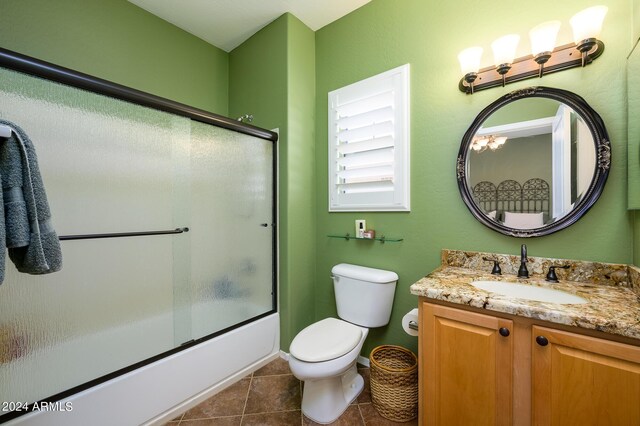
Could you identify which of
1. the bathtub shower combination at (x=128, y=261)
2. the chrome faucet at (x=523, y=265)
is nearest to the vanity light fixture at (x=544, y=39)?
the chrome faucet at (x=523, y=265)

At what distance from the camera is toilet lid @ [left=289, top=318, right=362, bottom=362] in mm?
1328

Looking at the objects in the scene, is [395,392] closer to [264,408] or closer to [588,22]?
[264,408]

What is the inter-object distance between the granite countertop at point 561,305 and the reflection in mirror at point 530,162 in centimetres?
31

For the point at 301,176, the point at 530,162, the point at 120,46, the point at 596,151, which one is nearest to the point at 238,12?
the point at 120,46

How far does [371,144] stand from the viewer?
180 centimetres

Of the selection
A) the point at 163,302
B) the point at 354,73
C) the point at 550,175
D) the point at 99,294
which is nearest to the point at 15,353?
the point at 99,294

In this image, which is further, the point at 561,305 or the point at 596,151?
the point at 596,151

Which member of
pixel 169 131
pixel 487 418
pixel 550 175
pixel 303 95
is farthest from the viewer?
pixel 303 95

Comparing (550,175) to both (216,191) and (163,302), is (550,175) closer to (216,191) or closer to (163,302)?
(216,191)

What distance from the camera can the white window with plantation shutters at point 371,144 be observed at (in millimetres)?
1680

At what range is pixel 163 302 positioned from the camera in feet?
4.97

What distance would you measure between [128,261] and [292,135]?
1.31 m

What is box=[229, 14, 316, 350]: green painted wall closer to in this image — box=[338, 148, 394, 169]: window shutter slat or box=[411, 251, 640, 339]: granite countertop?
box=[338, 148, 394, 169]: window shutter slat

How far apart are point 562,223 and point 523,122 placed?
0.53 metres
